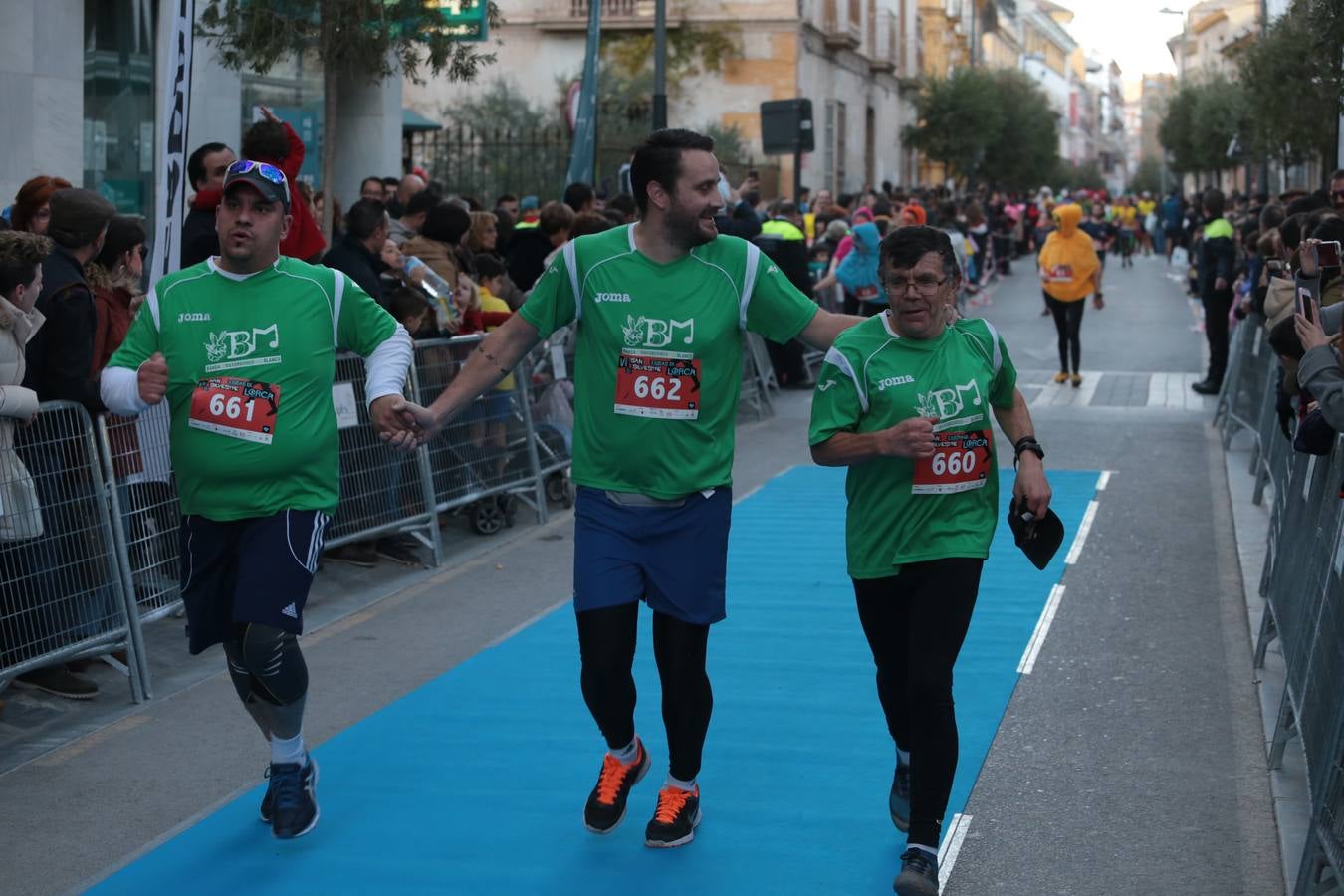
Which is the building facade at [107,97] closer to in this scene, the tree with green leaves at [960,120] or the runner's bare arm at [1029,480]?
the runner's bare arm at [1029,480]

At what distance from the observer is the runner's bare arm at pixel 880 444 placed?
4934 mm

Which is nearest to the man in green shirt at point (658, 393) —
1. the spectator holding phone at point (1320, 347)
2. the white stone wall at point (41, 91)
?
the spectator holding phone at point (1320, 347)

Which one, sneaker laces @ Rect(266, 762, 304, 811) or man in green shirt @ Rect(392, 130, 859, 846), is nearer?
man in green shirt @ Rect(392, 130, 859, 846)

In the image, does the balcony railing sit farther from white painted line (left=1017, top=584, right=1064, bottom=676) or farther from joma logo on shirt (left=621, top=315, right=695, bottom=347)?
joma logo on shirt (left=621, top=315, right=695, bottom=347)

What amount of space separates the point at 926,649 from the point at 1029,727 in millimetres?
1993

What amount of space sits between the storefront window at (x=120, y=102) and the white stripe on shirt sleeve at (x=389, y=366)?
10.5 m

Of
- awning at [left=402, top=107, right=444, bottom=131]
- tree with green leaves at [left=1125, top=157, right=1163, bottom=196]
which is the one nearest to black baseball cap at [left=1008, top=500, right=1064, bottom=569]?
awning at [left=402, top=107, right=444, bottom=131]

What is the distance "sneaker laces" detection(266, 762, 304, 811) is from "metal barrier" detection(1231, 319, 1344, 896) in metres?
2.83

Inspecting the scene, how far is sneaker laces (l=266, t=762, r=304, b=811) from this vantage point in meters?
5.59

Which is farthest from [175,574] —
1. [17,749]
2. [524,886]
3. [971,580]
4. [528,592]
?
[971,580]

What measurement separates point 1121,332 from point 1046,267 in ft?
29.0

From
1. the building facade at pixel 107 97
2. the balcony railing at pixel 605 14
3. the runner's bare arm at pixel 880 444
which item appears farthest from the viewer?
the balcony railing at pixel 605 14

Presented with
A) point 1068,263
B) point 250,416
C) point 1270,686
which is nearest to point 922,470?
point 250,416

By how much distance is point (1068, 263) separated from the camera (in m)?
18.1
